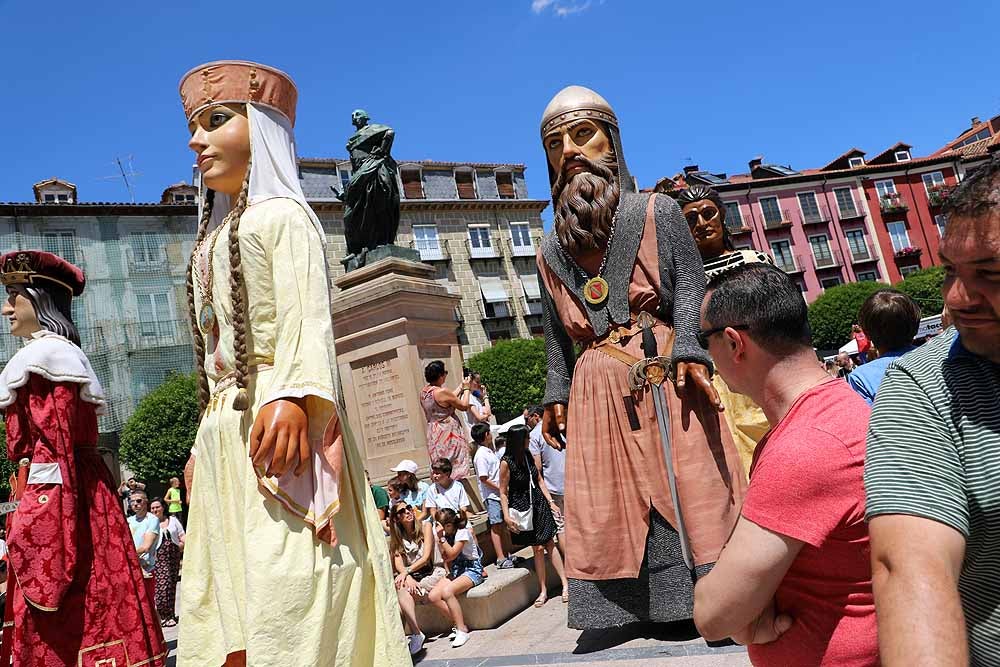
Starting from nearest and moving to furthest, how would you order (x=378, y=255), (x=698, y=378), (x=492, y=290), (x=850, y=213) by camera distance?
1. (x=698, y=378)
2. (x=378, y=255)
3. (x=492, y=290)
4. (x=850, y=213)

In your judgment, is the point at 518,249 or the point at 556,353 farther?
the point at 518,249

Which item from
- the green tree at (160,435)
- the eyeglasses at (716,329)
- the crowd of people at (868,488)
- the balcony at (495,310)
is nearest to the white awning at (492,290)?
the balcony at (495,310)

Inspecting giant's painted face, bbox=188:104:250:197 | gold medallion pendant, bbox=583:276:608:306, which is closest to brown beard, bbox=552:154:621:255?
gold medallion pendant, bbox=583:276:608:306

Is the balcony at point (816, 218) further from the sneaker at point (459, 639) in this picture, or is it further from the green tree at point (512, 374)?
the sneaker at point (459, 639)

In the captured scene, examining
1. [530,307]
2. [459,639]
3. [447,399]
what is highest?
[530,307]

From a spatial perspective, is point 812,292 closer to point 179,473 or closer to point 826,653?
point 179,473

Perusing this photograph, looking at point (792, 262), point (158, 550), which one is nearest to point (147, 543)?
point (158, 550)

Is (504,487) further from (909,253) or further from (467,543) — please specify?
(909,253)

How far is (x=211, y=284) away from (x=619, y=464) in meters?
1.93

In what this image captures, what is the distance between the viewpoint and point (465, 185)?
4994 cm

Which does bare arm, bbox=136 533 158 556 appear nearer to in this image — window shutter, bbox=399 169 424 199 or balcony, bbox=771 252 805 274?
window shutter, bbox=399 169 424 199

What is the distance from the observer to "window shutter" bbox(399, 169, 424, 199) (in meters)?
47.6

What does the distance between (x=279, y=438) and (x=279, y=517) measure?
28 centimetres

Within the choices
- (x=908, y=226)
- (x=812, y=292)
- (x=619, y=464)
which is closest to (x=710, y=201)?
(x=619, y=464)
